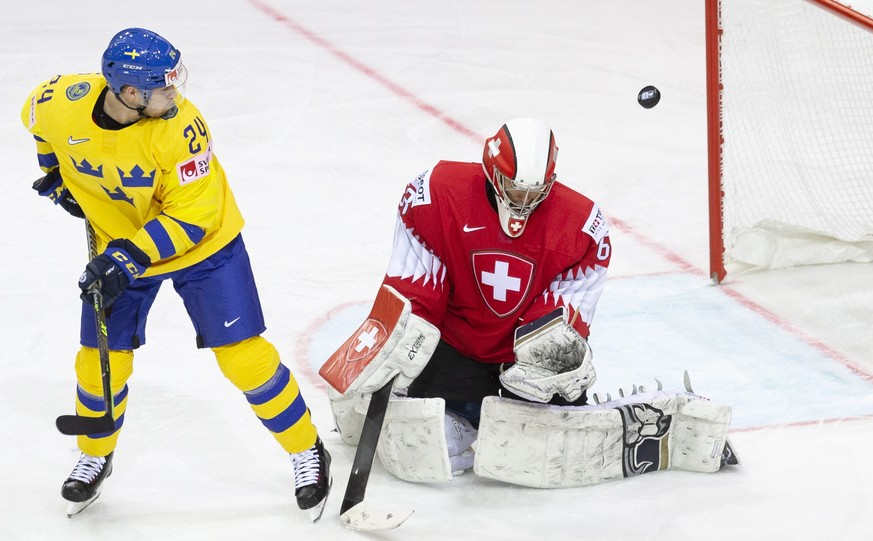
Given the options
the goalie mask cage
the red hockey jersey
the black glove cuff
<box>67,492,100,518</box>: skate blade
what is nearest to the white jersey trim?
the red hockey jersey

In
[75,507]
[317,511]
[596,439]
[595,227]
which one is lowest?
[75,507]

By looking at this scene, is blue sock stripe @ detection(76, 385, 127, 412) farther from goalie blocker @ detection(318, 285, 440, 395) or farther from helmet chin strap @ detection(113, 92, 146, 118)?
helmet chin strap @ detection(113, 92, 146, 118)

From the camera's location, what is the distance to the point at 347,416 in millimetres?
3357

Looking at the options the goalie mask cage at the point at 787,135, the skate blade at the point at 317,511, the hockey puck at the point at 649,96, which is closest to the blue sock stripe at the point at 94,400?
the skate blade at the point at 317,511

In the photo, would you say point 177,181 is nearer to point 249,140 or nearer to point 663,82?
point 249,140

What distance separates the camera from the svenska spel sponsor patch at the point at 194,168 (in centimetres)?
281

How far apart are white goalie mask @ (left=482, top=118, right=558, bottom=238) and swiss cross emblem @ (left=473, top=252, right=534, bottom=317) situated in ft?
0.24

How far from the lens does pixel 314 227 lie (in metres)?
5.07

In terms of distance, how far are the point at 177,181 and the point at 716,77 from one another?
90.4 inches

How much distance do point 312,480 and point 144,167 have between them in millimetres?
857

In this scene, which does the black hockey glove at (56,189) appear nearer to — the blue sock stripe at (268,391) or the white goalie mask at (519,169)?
the blue sock stripe at (268,391)

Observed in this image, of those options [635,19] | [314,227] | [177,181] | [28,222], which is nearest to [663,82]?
[635,19]

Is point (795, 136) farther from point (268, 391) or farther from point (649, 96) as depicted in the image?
point (268, 391)

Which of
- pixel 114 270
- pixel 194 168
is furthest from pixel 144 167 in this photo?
pixel 114 270
